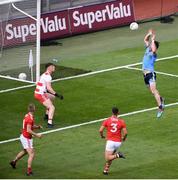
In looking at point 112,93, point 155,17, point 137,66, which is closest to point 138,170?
point 112,93

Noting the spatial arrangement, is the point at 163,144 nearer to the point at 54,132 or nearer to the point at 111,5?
the point at 54,132

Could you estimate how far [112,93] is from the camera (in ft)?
119

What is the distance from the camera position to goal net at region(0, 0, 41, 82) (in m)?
37.5

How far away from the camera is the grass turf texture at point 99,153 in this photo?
90.1 ft

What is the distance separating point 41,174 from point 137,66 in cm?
1328

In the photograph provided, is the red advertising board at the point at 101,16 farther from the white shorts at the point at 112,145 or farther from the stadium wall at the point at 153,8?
the white shorts at the point at 112,145

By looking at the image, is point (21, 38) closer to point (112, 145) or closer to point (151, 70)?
point (151, 70)

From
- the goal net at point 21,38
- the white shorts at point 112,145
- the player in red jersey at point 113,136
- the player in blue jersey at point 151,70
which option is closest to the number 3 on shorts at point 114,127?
the player in red jersey at point 113,136

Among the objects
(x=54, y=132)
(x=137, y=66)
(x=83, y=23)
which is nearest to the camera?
(x=54, y=132)

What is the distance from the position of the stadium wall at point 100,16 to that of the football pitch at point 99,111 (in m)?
0.46

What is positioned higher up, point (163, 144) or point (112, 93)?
point (112, 93)

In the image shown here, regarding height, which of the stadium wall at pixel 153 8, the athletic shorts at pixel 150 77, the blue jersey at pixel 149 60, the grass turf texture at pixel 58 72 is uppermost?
the stadium wall at pixel 153 8

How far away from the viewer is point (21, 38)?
37906 millimetres

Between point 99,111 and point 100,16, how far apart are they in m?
12.5
